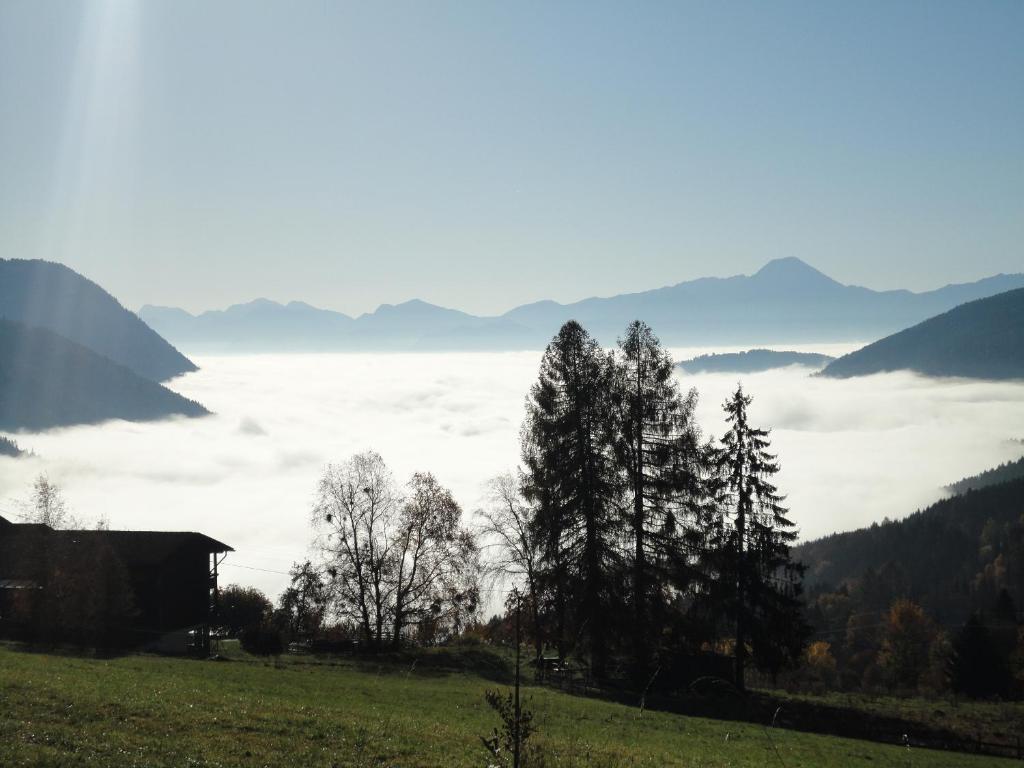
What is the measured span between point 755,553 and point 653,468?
19.0ft

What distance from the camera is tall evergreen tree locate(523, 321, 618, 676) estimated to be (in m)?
30.7

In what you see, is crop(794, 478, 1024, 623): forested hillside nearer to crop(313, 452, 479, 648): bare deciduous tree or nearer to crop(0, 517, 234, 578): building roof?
crop(313, 452, 479, 648): bare deciduous tree

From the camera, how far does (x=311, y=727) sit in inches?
639

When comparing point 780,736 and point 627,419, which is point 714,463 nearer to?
point 627,419

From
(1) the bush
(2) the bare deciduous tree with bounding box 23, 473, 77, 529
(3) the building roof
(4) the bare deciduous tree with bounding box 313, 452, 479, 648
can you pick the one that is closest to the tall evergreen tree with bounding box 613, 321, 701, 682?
(4) the bare deciduous tree with bounding box 313, 452, 479, 648

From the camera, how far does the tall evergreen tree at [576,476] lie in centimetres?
3070

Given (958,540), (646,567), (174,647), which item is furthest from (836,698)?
(958,540)

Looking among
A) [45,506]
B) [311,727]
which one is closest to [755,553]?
[311,727]

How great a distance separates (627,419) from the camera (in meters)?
31.8

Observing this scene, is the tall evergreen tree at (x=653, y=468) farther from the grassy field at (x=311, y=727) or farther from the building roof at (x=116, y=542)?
the building roof at (x=116, y=542)

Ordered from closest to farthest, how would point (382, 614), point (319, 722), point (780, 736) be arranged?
point (319, 722), point (780, 736), point (382, 614)

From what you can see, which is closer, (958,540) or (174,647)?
(174,647)

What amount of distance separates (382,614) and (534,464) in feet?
47.7

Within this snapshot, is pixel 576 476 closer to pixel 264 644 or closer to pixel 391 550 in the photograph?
pixel 391 550
